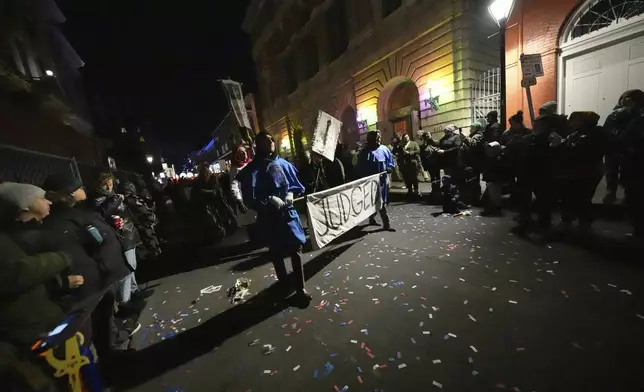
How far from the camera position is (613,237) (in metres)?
4.23

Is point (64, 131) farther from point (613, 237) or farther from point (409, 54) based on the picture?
point (613, 237)

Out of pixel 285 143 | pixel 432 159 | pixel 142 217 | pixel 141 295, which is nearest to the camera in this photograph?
pixel 141 295

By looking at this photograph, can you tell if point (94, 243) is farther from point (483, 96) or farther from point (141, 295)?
point (483, 96)

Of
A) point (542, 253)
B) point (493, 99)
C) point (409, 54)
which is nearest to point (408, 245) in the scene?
point (542, 253)

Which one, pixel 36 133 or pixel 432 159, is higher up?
pixel 36 133

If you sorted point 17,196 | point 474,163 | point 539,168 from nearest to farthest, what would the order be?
point 17,196 → point 539,168 → point 474,163

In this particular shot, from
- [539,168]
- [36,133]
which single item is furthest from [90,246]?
[36,133]

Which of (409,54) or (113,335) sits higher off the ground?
(409,54)

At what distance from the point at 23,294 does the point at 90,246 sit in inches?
47.0

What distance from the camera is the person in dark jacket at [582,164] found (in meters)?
4.15

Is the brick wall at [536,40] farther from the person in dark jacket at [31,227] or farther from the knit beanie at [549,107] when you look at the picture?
the person in dark jacket at [31,227]

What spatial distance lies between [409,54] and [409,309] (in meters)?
12.5

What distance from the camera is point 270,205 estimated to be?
11.8 ft

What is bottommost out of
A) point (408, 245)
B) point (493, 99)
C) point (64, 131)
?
point (408, 245)
